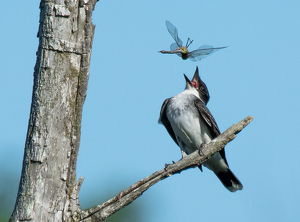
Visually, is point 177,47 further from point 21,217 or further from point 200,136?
point 21,217

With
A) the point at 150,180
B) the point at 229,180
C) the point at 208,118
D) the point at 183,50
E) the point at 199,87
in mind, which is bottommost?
the point at 150,180

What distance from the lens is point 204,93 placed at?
9.23 meters

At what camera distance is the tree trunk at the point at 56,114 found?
161 inches

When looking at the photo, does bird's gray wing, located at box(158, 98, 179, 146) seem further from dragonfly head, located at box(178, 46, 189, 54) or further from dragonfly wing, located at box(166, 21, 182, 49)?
dragonfly wing, located at box(166, 21, 182, 49)

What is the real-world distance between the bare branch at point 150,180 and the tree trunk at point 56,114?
212 mm

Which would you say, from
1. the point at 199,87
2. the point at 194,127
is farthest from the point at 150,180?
the point at 199,87

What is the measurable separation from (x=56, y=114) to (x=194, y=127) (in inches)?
165

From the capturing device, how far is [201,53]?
8.30 metres

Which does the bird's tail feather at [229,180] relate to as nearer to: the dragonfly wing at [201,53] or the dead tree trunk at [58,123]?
the dragonfly wing at [201,53]

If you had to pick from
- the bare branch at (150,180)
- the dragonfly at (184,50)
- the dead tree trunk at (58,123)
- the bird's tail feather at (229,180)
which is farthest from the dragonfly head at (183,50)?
the dead tree trunk at (58,123)

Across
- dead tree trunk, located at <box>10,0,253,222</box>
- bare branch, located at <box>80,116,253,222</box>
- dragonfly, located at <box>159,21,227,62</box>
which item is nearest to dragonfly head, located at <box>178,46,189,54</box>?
dragonfly, located at <box>159,21,227,62</box>

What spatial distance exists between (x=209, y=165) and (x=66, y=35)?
16.3 ft

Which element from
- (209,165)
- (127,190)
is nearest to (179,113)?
(209,165)

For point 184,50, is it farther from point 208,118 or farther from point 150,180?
point 150,180
